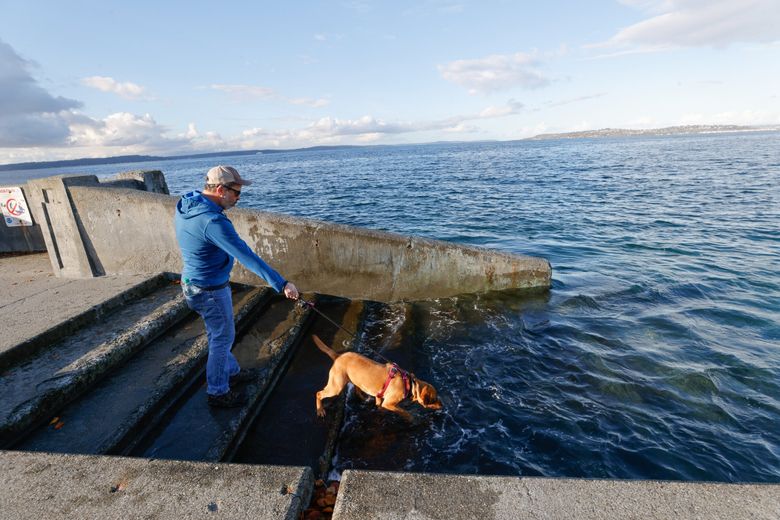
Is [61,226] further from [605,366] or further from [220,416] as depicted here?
[605,366]

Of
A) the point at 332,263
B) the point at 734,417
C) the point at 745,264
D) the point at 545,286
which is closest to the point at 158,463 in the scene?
the point at 332,263

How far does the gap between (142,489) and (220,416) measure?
4.87ft

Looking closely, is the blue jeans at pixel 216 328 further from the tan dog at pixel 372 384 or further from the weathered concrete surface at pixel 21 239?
the weathered concrete surface at pixel 21 239

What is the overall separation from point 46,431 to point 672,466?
20.3 ft

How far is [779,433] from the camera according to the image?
4.36 m

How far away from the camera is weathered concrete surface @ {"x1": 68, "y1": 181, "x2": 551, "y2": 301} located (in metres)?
6.88

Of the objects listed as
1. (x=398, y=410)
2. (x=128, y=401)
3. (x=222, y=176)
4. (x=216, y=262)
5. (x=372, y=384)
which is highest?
(x=222, y=176)

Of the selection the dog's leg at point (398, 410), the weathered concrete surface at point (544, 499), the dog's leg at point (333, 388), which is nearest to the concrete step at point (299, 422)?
the dog's leg at point (333, 388)

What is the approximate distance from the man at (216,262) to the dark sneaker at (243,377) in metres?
0.22

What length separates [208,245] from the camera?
3.66m

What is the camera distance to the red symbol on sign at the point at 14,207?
8.34 metres

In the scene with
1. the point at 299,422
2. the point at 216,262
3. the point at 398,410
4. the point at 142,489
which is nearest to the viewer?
the point at 142,489

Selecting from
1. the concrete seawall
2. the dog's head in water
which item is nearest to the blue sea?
the dog's head in water

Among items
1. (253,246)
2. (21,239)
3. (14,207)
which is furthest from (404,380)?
(21,239)
